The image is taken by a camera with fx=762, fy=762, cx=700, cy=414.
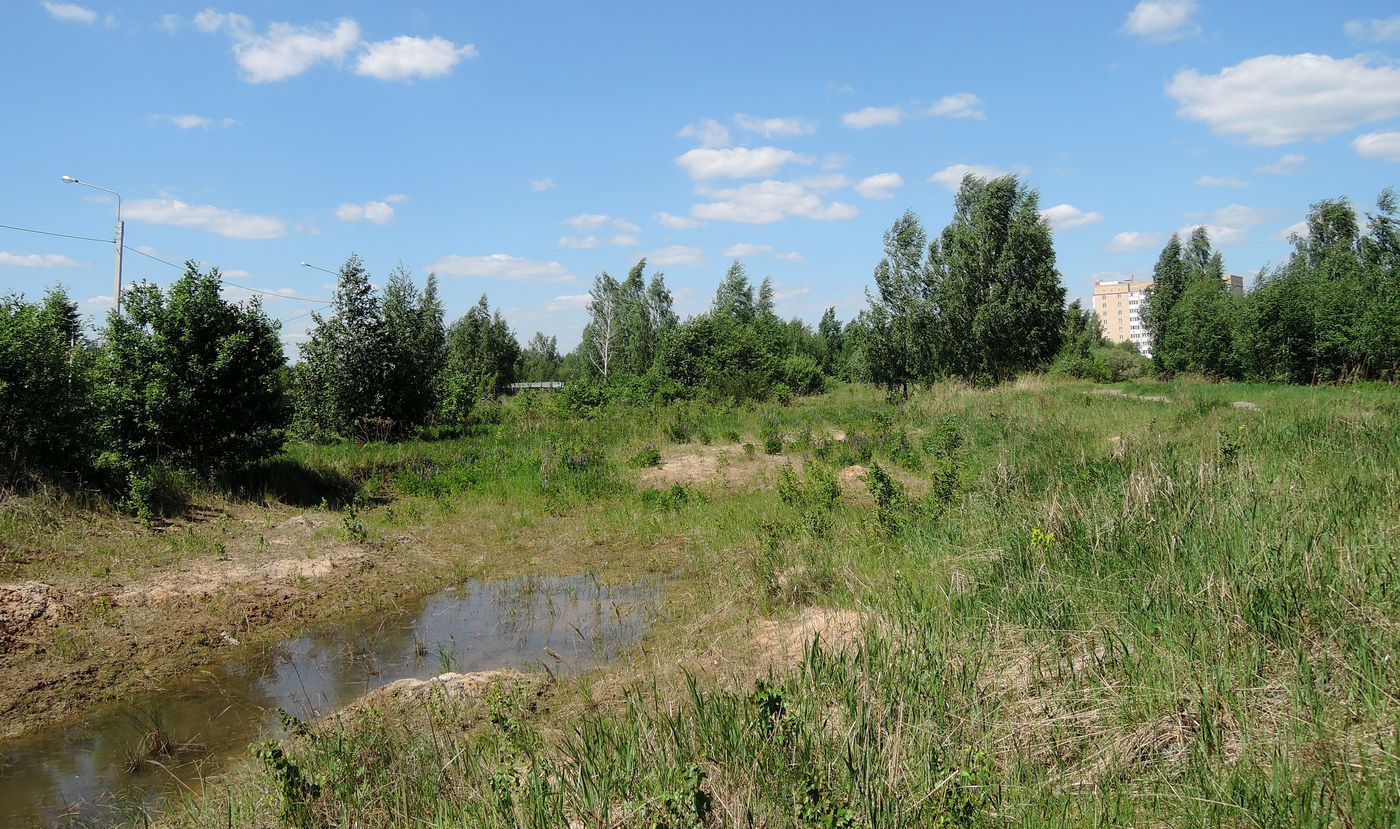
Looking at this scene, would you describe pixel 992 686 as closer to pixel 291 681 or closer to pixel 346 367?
pixel 291 681

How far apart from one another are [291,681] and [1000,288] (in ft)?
118

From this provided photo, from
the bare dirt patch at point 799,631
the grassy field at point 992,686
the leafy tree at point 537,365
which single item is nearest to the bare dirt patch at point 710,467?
the grassy field at point 992,686

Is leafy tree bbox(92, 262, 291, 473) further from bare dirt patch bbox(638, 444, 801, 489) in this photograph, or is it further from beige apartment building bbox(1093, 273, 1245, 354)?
beige apartment building bbox(1093, 273, 1245, 354)

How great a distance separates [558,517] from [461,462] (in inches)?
154

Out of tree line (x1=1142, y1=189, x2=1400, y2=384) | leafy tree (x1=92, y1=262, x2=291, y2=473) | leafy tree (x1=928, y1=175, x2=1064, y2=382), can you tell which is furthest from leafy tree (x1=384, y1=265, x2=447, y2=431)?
tree line (x1=1142, y1=189, x2=1400, y2=384)

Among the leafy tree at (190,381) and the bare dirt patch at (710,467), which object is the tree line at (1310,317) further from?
the leafy tree at (190,381)

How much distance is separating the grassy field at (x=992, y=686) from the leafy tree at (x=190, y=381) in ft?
11.3

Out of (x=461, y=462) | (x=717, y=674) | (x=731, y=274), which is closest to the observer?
(x=717, y=674)

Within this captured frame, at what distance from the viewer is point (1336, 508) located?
5.54 meters

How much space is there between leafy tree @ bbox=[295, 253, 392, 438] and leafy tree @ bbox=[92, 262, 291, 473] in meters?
5.00

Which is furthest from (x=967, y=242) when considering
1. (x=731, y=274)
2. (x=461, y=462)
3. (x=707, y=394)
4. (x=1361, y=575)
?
(x=1361, y=575)

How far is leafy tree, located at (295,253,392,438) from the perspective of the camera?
56.7 feet

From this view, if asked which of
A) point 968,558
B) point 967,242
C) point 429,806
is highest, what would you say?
point 967,242

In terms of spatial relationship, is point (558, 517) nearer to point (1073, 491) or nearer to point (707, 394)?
point (1073, 491)
